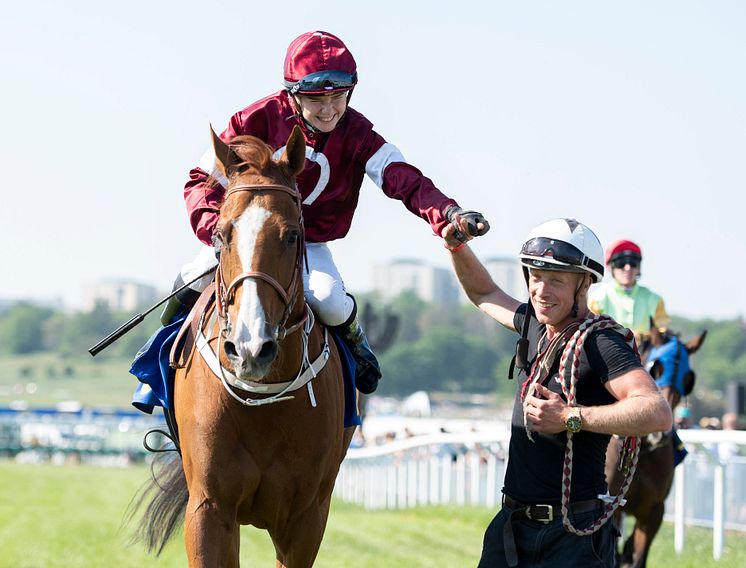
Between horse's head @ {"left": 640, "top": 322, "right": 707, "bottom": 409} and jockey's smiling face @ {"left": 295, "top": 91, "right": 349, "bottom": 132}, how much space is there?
173 inches

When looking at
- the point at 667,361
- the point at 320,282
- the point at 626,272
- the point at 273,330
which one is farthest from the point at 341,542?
the point at 273,330

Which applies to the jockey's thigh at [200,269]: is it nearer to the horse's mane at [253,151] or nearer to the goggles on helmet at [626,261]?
the horse's mane at [253,151]

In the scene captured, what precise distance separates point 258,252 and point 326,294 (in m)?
0.96

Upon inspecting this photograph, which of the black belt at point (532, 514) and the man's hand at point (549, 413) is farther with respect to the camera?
the black belt at point (532, 514)

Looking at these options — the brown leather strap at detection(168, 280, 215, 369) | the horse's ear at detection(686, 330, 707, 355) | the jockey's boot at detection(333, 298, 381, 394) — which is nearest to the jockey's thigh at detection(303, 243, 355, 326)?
the jockey's boot at detection(333, 298, 381, 394)

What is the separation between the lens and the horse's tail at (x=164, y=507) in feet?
23.4

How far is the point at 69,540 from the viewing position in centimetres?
1298

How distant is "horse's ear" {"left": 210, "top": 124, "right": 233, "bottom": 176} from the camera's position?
5.36 metres

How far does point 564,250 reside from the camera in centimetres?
482

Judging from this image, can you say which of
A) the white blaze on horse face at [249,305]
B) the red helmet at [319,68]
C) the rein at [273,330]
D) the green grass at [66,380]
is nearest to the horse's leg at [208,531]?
the rein at [273,330]

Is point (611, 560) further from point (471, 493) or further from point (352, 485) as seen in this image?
point (352, 485)

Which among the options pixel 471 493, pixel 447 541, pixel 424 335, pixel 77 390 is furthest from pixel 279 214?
pixel 424 335

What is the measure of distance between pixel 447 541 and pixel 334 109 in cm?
750

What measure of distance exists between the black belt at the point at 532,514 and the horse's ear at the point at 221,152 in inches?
69.5
